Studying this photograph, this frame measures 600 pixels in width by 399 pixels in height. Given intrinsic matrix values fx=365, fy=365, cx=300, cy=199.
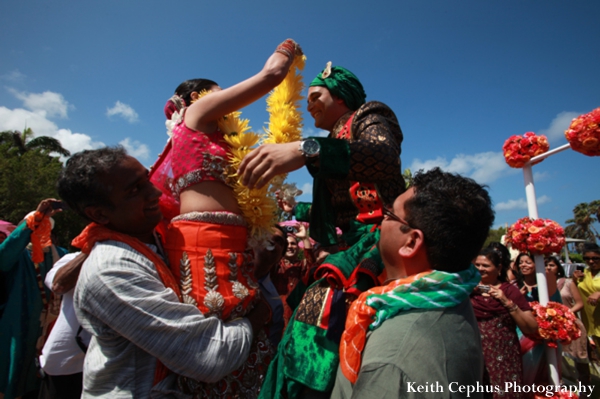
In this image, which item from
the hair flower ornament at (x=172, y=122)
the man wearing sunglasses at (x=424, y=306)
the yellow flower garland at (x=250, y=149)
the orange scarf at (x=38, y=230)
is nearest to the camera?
the man wearing sunglasses at (x=424, y=306)

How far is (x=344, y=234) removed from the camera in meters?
2.21

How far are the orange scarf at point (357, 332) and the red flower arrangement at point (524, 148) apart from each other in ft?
12.5

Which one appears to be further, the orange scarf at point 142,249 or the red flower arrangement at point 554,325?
the red flower arrangement at point 554,325

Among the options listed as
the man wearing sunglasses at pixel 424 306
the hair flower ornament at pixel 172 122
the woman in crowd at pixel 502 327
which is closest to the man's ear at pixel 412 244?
the man wearing sunglasses at pixel 424 306

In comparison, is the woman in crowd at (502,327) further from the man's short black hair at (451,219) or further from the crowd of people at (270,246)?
the man's short black hair at (451,219)

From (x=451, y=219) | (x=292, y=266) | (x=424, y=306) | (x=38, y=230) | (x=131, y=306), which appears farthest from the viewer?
(x=292, y=266)

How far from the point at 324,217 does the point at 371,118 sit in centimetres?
69

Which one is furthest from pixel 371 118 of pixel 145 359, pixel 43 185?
pixel 43 185

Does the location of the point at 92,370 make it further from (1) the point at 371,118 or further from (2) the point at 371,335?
(1) the point at 371,118

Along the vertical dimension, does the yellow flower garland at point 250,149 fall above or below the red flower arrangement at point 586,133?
below

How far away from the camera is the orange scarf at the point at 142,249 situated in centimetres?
175

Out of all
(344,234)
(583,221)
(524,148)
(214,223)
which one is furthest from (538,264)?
(583,221)

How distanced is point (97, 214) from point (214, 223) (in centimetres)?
59

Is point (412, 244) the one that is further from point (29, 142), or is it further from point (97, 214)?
point (29, 142)
